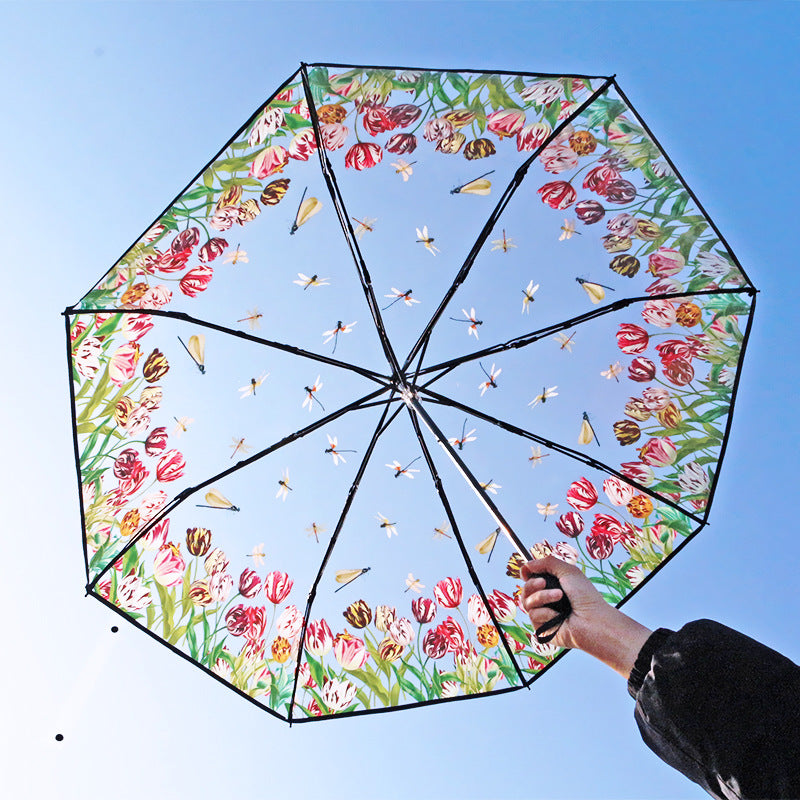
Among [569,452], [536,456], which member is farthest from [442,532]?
[569,452]

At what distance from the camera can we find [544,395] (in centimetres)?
379

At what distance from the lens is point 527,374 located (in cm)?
380

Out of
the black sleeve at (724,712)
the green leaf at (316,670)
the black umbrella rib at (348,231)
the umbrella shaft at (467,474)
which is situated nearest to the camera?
the black sleeve at (724,712)

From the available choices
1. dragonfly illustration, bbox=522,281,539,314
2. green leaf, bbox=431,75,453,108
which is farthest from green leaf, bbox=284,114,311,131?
dragonfly illustration, bbox=522,281,539,314

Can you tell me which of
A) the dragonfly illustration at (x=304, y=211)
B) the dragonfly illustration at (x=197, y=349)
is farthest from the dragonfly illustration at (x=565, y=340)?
the dragonfly illustration at (x=197, y=349)

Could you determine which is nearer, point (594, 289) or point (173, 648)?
point (173, 648)

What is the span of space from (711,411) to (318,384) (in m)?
2.14

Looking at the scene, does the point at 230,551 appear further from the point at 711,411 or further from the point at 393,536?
the point at 711,411

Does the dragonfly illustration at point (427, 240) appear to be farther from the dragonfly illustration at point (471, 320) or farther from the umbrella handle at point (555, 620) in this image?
the umbrella handle at point (555, 620)

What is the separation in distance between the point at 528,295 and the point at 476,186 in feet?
2.09

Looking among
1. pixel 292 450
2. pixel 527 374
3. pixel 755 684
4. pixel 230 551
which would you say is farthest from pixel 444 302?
pixel 755 684

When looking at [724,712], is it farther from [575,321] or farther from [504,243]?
[504,243]

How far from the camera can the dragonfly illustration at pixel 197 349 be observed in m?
3.61

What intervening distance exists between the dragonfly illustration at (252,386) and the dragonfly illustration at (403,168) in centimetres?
127
